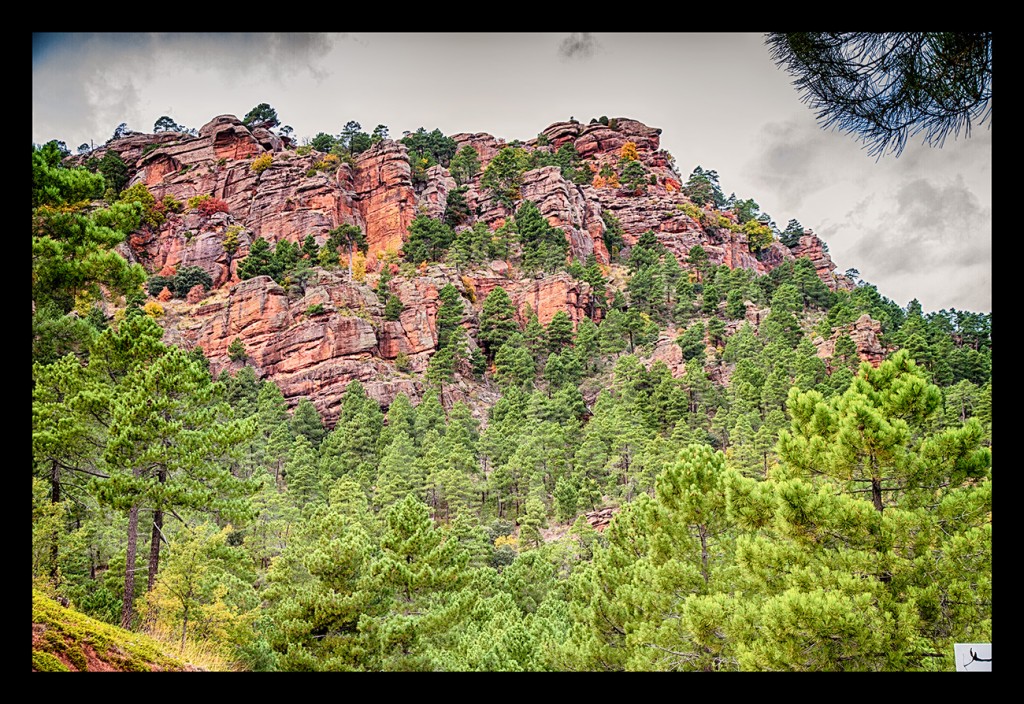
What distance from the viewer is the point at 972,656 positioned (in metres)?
4.70

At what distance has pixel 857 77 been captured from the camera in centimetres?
483

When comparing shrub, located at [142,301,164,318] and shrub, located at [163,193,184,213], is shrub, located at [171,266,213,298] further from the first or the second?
shrub, located at [163,193,184,213]

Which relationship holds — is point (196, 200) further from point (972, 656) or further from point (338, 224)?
point (972, 656)

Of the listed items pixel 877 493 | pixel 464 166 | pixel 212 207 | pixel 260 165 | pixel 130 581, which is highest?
pixel 464 166

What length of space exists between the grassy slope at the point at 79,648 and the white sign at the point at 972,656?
646cm

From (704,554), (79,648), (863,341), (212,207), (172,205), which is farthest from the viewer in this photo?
(212,207)

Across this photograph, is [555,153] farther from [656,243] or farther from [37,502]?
[37,502]

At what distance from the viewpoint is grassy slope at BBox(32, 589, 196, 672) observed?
4633mm

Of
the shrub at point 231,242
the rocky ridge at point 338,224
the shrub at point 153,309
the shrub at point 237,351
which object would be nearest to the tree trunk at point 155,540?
the rocky ridge at point 338,224

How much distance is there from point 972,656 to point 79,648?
680 cm

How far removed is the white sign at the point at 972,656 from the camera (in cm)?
466

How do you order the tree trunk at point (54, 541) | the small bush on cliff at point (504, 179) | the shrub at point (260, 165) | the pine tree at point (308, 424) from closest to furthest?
the tree trunk at point (54, 541) < the pine tree at point (308, 424) < the shrub at point (260, 165) < the small bush on cliff at point (504, 179)

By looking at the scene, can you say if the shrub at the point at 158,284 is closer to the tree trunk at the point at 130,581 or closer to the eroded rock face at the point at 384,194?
the eroded rock face at the point at 384,194

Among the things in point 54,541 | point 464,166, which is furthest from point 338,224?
point 54,541
